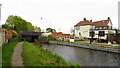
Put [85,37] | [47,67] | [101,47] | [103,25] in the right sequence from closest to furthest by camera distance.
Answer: [47,67]
[101,47]
[103,25]
[85,37]

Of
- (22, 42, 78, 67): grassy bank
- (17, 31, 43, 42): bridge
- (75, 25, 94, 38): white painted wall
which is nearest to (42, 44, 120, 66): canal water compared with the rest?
(22, 42, 78, 67): grassy bank

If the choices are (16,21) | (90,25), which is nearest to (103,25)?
(90,25)

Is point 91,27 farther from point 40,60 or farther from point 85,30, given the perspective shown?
point 40,60

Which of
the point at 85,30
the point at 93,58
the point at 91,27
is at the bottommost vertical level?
the point at 93,58

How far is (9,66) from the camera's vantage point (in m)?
6.17

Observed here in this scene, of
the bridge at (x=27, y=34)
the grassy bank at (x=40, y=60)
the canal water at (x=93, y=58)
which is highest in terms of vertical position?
the bridge at (x=27, y=34)

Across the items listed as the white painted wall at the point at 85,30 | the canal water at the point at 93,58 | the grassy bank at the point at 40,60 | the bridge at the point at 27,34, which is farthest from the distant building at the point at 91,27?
the grassy bank at the point at 40,60

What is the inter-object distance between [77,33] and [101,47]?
31.7 metres

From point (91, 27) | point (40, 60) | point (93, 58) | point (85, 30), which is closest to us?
point (40, 60)

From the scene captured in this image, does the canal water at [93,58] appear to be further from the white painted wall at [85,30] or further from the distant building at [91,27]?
the white painted wall at [85,30]

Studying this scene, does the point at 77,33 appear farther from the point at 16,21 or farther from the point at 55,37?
the point at 16,21

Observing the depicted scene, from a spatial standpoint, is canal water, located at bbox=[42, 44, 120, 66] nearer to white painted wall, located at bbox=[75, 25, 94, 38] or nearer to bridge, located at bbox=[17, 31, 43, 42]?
white painted wall, located at bbox=[75, 25, 94, 38]

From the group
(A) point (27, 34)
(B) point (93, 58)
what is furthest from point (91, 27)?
(B) point (93, 58)

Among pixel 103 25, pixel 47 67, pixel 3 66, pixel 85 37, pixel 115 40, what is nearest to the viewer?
→ pixel 3 66
